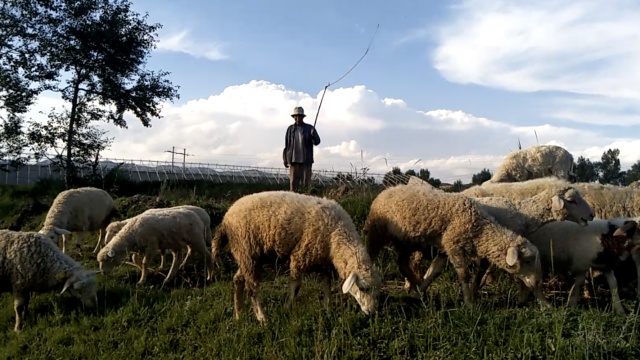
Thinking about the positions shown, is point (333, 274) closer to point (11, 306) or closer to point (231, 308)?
point (231, 308)

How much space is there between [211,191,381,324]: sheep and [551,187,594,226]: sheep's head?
293 centimetres

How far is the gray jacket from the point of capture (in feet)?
45.3

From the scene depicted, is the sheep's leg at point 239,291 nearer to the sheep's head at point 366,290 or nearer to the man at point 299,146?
the sheep's head at point 366,290

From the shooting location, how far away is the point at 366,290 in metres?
6.88

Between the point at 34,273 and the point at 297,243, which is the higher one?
the point at 297,243

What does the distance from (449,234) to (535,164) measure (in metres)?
6.51

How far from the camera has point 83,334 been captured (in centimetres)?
799

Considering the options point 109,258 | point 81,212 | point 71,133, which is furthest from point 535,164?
point 71,133

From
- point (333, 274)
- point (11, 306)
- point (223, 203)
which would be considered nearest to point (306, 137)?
point (223, 203)

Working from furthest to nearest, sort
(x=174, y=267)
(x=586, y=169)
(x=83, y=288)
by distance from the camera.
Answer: (x=586, y=169) < (x=174, y=267) < (x=83, y=288)

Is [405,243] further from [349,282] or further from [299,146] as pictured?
[299,146]

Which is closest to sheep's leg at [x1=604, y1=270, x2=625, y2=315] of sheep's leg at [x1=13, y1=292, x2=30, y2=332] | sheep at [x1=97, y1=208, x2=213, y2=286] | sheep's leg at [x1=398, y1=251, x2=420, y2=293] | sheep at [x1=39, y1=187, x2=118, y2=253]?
sheep's leg at [x1=398, y1=251, x2=420, y2=293]

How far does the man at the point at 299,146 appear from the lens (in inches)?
543

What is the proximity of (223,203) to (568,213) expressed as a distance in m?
8.68
